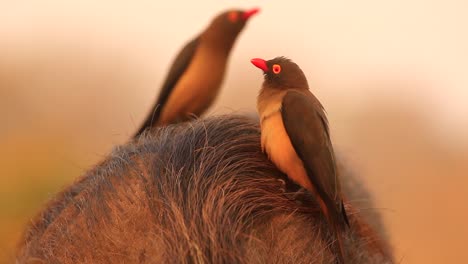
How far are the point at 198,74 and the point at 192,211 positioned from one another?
0.41 metres

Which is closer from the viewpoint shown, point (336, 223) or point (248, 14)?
point (336, 223)

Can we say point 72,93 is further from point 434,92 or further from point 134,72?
point 434,92

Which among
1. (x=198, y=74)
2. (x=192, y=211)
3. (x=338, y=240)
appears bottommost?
(x=338, y=240)

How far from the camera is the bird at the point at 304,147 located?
0.88m

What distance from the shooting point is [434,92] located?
164 centimetres

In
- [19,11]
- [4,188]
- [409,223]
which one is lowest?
[409,223]

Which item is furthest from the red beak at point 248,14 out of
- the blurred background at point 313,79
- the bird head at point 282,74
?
the blurred background at point 313,79

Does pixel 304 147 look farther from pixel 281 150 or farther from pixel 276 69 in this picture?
pixel 276 69

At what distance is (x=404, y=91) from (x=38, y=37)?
→ 1.11 meters

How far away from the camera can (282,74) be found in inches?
37.7

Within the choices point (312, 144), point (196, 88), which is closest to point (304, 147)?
point (312, 144)

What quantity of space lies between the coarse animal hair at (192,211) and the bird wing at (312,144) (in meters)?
0.05

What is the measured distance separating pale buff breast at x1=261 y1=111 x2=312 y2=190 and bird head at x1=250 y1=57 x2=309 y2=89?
0.07 meters

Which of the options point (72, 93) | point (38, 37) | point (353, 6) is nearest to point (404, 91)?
point (353, 6)
